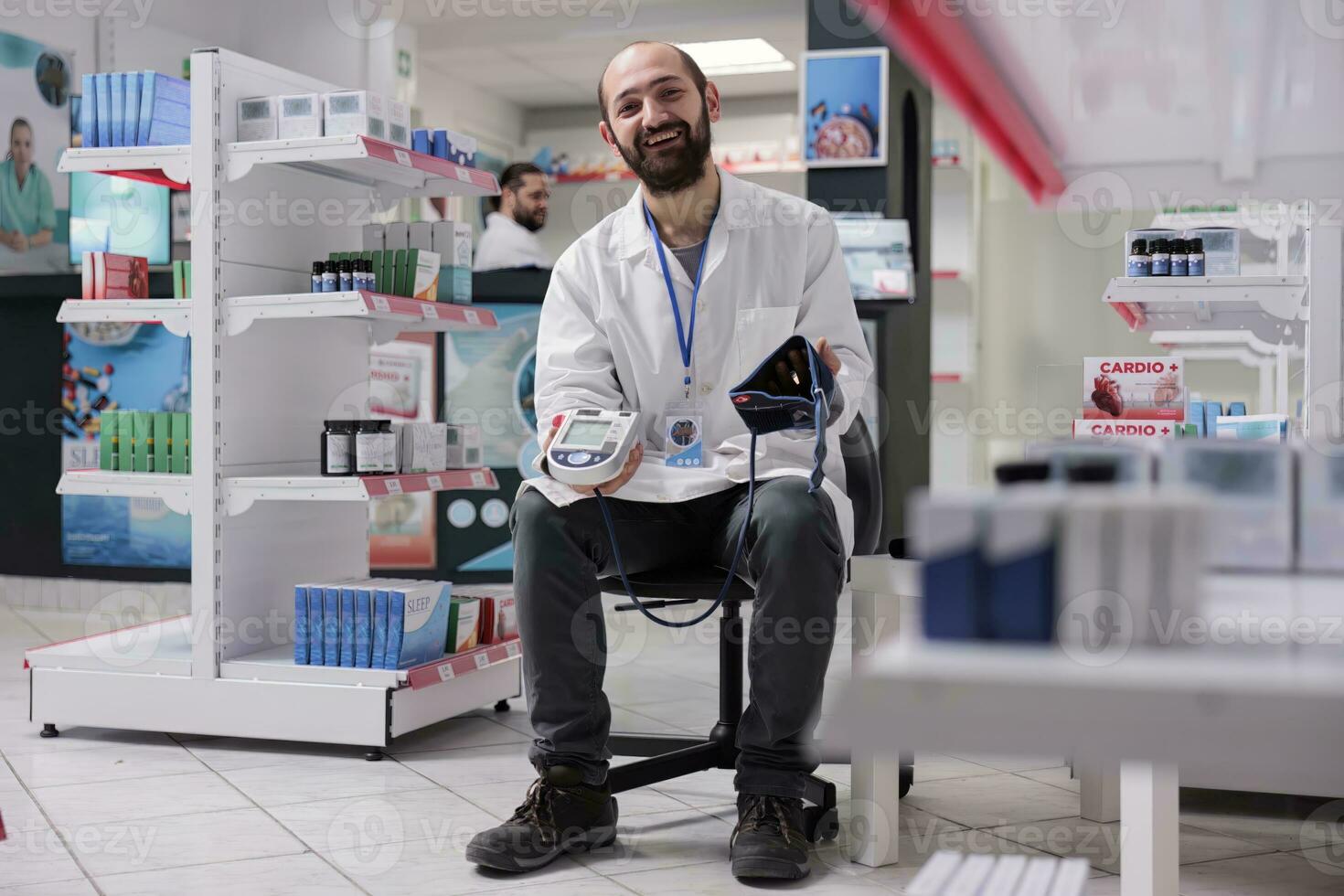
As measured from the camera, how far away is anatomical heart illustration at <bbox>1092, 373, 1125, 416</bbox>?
2.63 m

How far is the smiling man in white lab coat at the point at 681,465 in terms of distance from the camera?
2.09 meters

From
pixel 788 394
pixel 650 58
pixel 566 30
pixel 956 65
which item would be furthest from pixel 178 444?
pixel 566 30

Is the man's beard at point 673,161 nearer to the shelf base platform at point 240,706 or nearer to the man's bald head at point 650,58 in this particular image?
the man's bald head at point 650,58

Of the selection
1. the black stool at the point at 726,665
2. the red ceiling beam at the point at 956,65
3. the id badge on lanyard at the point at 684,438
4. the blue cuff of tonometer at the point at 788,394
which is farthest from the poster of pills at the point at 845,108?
the blue cuff of tonometer at the point at 788,394

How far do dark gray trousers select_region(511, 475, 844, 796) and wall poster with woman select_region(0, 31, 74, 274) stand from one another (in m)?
4.77

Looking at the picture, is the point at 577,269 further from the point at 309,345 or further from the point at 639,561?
the point at 309,345

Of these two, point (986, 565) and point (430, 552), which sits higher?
point (986, 565)

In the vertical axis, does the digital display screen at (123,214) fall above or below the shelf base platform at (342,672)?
above

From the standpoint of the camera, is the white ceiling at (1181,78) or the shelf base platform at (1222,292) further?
the shelf base platform at (1222,292)

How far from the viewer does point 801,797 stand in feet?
7.06

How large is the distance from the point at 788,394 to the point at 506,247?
157 inches

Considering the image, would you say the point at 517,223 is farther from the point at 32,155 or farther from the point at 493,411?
the point at 32,155

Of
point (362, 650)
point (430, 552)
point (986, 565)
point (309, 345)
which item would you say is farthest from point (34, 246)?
point (986, 565)

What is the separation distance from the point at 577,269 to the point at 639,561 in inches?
23.6
